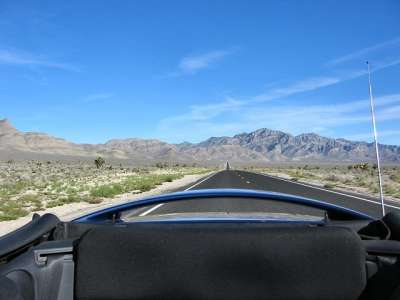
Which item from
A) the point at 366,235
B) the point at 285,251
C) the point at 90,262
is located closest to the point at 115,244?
the point at 90,262

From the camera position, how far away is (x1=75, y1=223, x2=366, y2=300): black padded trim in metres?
2.50

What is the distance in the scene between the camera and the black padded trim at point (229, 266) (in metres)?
2.50

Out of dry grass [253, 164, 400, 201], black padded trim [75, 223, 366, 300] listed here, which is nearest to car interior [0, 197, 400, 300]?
black padded trim [75, 223, 366, 300]

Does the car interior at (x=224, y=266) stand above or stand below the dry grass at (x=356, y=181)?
above

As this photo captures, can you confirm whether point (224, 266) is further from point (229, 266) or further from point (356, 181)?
point (356, 181)

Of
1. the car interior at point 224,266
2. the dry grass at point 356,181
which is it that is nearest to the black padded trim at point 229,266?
the car interior at point 224,266

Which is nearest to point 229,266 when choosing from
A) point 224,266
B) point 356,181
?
point 224,266

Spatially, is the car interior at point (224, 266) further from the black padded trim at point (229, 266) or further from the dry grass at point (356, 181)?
the dry grass at point (356, 181)

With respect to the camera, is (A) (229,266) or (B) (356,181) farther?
(B) (356,181)

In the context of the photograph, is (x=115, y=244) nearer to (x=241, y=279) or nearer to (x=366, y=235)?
(x=241, y=279)

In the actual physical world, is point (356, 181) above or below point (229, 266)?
below

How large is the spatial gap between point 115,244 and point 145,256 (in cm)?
15

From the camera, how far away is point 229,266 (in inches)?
99.0

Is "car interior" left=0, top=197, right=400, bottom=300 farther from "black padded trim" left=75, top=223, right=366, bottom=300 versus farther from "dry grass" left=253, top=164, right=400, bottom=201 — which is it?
"dry grass" left=253, top=164, right=400, bottom=201
